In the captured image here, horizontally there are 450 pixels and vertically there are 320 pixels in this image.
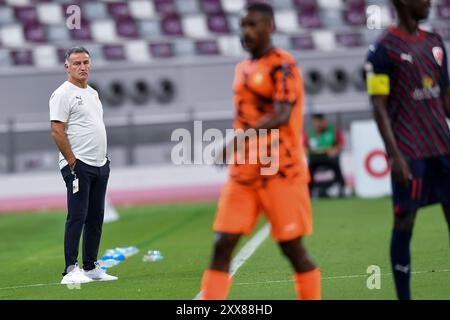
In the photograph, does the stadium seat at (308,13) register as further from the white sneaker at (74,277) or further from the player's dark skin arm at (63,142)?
the white sneaker at (74,277)

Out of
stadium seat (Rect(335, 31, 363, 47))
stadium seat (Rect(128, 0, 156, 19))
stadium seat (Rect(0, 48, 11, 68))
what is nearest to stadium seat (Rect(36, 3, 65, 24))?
stadium seat (Rect(0, 48, 11, 68))

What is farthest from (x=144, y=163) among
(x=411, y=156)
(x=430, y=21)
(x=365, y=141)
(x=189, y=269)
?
(x=411, y=156)

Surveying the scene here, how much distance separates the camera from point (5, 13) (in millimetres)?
27641

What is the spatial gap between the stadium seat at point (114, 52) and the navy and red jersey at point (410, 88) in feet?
70.1

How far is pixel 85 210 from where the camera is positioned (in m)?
9.49

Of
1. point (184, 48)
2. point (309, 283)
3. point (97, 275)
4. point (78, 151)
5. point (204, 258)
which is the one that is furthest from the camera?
point (184, 48)

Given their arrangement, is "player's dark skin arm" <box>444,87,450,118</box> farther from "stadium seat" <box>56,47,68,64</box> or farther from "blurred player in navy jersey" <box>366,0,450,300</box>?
"stadium seat" <box>56,47,68,64</box>

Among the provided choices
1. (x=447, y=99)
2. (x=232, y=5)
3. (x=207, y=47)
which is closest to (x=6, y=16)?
(x=207, y=47)

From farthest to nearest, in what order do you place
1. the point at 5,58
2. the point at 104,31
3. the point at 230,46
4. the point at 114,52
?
the point at 104,31
the point at 114,52
the point at 5,58
the point at 230,46

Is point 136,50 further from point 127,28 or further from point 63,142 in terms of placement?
point 63,142

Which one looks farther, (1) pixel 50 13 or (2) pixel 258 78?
(1) pixel 50 13

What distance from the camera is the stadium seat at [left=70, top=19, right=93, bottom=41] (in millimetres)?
27797

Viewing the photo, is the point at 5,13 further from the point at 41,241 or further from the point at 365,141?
the point at 41,241

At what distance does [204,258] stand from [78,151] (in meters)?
2.28
